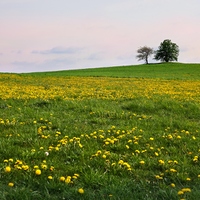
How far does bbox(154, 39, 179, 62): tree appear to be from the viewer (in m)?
110

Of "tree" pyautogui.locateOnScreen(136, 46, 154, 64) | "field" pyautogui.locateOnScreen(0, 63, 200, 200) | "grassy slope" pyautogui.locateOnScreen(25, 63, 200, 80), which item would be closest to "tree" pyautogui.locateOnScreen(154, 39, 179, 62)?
"tree" pyautogui.locateOnScreen(136, 46, 154, 64)

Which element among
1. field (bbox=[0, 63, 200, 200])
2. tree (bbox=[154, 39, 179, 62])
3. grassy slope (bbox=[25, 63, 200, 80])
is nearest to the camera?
field (bbox=[0, 63, 200, 200])

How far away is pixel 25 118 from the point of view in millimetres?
9547

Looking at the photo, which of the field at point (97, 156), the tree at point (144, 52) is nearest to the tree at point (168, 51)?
the tree at point (144, 52)

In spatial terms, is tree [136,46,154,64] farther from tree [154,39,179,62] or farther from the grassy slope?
the grassy slope

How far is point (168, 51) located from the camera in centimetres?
10994

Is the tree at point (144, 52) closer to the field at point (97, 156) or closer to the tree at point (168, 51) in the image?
the tree at point (168, 51)

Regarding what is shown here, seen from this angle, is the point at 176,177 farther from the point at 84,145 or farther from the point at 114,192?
the point at 84,145

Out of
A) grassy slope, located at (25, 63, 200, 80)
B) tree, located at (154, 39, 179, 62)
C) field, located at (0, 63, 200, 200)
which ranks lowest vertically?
field, located at (0, 63, 200, 200)

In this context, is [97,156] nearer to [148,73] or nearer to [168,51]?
[148,73]

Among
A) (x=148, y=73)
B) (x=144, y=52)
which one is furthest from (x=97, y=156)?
(x=144, y=52)

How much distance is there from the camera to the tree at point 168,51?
361 ft

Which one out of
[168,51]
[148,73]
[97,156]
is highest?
[168,51]

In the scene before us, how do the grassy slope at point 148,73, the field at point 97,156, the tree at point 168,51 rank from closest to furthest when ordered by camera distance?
1. the field at point 97,156
2. the grassy slope at point 148,73
3. the tree at point 168,51
